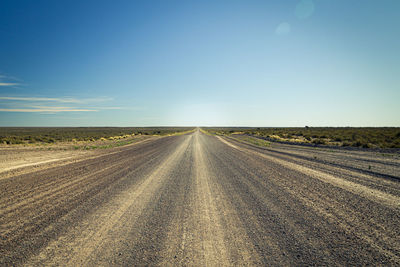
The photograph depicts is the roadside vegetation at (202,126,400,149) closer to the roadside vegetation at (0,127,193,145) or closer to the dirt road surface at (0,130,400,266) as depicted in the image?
the dirt road surface at (0,130,400,266)

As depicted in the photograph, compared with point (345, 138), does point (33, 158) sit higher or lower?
lower

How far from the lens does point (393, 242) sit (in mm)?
2938

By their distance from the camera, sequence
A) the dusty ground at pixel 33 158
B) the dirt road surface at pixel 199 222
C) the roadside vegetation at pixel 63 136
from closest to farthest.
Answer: the dirt road surface at pixel 199 222 < the dusty ground at pixel 33 158 < the roadside vegetation at pixel 63 136

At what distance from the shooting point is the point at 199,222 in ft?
11.8

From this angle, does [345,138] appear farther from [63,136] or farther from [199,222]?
[63,136]

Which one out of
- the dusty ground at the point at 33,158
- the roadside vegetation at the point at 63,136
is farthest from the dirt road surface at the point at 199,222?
the roadside vegetation at the point at 63,136

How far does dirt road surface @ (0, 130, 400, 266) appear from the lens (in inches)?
102

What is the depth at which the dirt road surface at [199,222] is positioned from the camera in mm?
2600

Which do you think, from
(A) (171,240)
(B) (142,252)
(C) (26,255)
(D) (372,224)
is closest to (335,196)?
(D) (372,224)

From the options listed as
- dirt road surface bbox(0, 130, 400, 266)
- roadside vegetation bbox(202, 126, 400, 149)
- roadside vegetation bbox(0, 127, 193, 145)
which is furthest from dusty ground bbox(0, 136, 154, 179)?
roadside vegetation bbox(202, 126, 400, 149)

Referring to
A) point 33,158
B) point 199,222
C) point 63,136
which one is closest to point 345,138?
point 199,222

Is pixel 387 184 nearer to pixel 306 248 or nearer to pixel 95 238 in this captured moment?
pixel 306 248

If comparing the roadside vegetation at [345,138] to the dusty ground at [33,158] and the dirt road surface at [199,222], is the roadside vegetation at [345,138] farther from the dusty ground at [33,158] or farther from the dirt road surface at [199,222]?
the dusty ground at [33,158]

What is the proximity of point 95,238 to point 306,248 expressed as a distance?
3379mm
